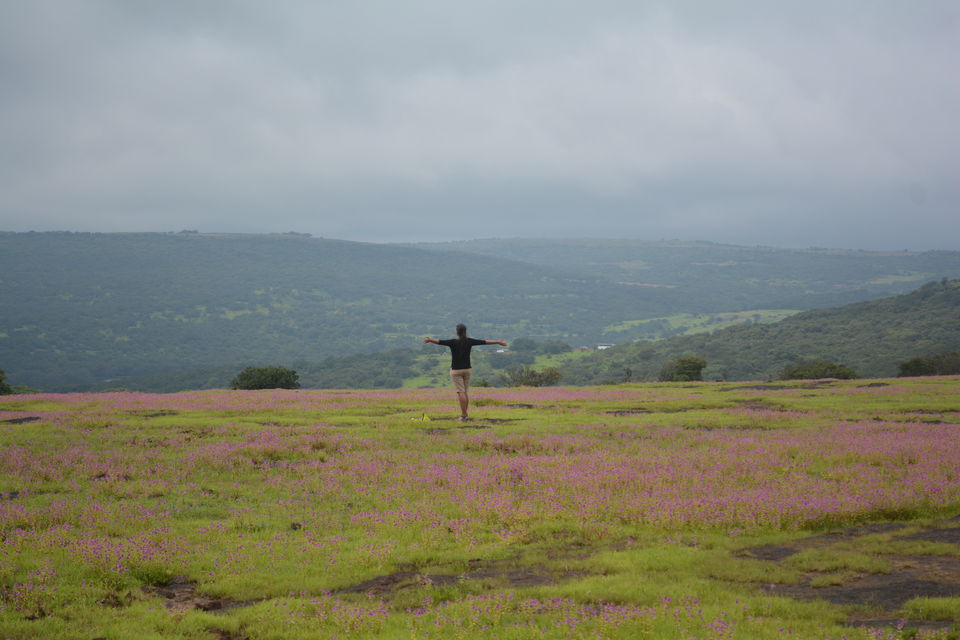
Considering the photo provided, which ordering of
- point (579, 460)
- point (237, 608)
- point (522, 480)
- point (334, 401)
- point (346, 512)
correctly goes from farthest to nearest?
point (334, 401) → point (579, 460) → point (522, 480) → point (346, 512) → point (237, 608)

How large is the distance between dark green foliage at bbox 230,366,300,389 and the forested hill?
59.4 m

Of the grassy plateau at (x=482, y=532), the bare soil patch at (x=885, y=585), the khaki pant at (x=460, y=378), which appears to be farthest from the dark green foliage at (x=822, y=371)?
the bare soil patch at (x=885, y=585)

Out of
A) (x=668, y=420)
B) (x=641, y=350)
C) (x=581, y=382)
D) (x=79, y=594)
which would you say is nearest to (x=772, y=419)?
(x=668, y=420)

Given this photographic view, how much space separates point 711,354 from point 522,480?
5510 inches

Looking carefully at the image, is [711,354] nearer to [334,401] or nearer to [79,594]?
[334,401]

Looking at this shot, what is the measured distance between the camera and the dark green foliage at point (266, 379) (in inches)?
2493

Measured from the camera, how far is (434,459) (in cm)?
1952

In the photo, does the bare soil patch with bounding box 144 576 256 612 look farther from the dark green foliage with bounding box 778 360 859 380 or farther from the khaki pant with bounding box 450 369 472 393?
the dark green foliage with bounding box 778 360 859 380

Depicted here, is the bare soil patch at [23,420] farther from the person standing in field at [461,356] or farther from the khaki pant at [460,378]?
the khaki pant at [460,378]

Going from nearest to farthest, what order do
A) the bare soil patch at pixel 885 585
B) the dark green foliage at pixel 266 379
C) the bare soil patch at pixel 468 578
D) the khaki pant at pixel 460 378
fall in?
the bare soil patch at pixel 885 585
the bare soil patch at pixel 468 578
the khaki pant at pixel 460 378
the dark green foliage at pixel 266 379

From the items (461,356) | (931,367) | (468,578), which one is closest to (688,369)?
(931,367)

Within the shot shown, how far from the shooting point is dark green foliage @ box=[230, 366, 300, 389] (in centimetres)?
6333

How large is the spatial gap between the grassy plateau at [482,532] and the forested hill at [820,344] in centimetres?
8826

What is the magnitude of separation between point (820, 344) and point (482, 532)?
152405 millimetres
